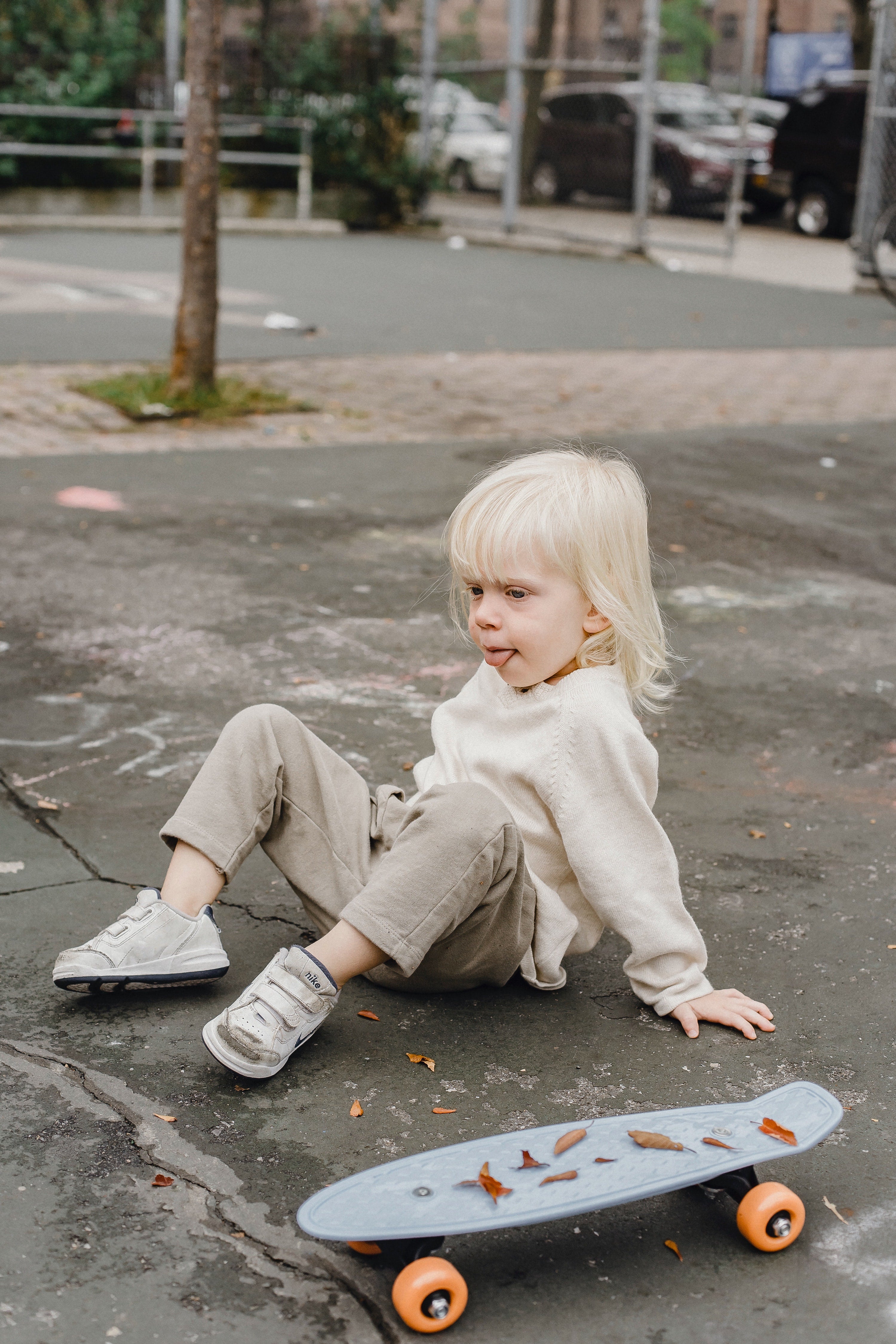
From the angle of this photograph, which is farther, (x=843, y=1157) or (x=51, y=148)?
(x=51, y=148)

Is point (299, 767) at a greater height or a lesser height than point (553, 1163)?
greater

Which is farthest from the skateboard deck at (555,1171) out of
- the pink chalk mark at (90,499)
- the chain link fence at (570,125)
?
the chain link fence at (570,125)

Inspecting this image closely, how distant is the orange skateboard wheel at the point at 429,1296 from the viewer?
1860 mm

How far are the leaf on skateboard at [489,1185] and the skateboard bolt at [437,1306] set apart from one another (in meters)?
0.14

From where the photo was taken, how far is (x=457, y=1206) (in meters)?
1.93

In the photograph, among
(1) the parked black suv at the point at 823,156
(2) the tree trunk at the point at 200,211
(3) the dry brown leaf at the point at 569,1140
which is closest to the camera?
(3) the dry brown leaf at the point at 569,1140

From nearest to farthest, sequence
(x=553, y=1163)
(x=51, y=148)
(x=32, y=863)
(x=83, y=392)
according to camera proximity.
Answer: (x=553, y=1163) → (x=32, y=863) → (x=83, y=392) → (x=51, y=148)

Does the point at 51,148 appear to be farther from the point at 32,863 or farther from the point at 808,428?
the point at 32,863

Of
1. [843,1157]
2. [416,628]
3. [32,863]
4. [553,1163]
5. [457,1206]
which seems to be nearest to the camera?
[457,1206]

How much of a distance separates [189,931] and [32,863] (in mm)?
710

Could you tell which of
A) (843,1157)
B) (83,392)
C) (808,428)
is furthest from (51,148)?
(843,1157)

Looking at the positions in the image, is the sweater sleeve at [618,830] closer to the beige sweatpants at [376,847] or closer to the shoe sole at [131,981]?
the beige sweatpants at [376,847]

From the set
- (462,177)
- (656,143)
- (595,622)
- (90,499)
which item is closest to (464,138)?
(462,177)

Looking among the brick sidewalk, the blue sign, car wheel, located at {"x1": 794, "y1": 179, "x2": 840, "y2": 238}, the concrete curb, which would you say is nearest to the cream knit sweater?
the brick sidewalk
